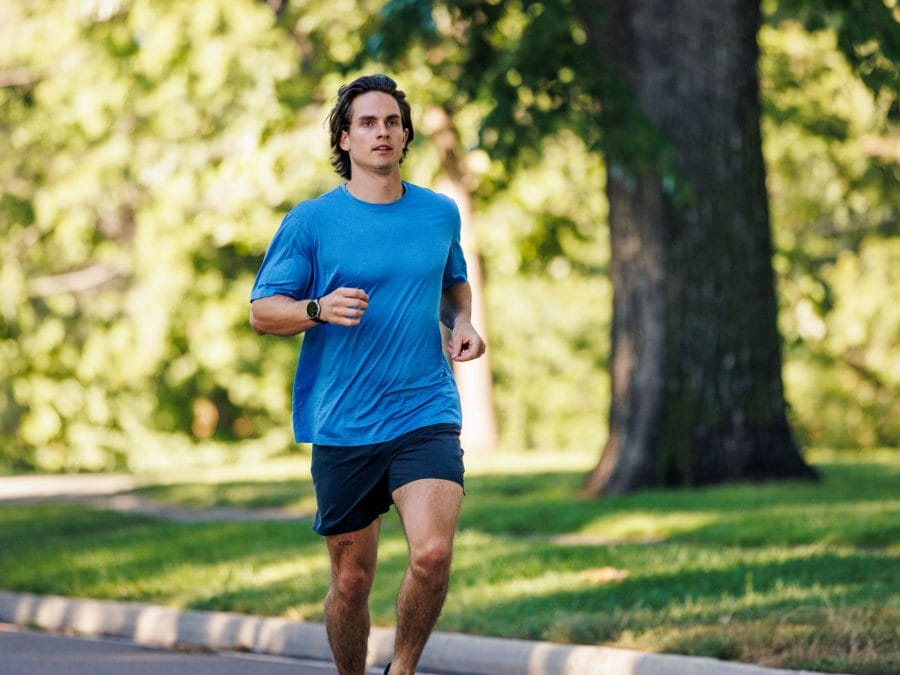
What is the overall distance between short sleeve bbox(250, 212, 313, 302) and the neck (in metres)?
0.24

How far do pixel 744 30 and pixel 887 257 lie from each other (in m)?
16.7

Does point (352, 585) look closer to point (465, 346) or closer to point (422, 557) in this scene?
point (422, 557)

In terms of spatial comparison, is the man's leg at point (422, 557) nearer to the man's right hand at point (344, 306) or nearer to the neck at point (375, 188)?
the man's right hand at point (344, 306)

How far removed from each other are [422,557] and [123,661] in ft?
10.7

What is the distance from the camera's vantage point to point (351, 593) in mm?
5746

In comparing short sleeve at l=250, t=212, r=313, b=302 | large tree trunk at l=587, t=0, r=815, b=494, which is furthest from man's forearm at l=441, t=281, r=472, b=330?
large tree trunk at l=587, t=0, r=815, b=494

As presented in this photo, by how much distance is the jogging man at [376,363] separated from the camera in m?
5.52

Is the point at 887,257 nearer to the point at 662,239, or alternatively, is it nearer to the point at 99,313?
the point at 99,313

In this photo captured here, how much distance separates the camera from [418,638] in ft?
18.2

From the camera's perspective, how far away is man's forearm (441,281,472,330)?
5.98 m

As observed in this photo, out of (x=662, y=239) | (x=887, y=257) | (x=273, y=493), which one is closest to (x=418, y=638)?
(x=662, y=239)

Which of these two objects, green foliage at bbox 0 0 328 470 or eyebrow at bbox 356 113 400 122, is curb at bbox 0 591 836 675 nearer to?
eyebrow at bbox 356 113 400 122

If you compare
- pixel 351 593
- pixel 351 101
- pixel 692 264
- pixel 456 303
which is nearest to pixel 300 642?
pixel 351 593

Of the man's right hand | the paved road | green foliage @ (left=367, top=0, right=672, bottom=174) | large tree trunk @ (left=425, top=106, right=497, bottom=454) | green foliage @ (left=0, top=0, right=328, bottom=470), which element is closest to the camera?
the man's right hand
